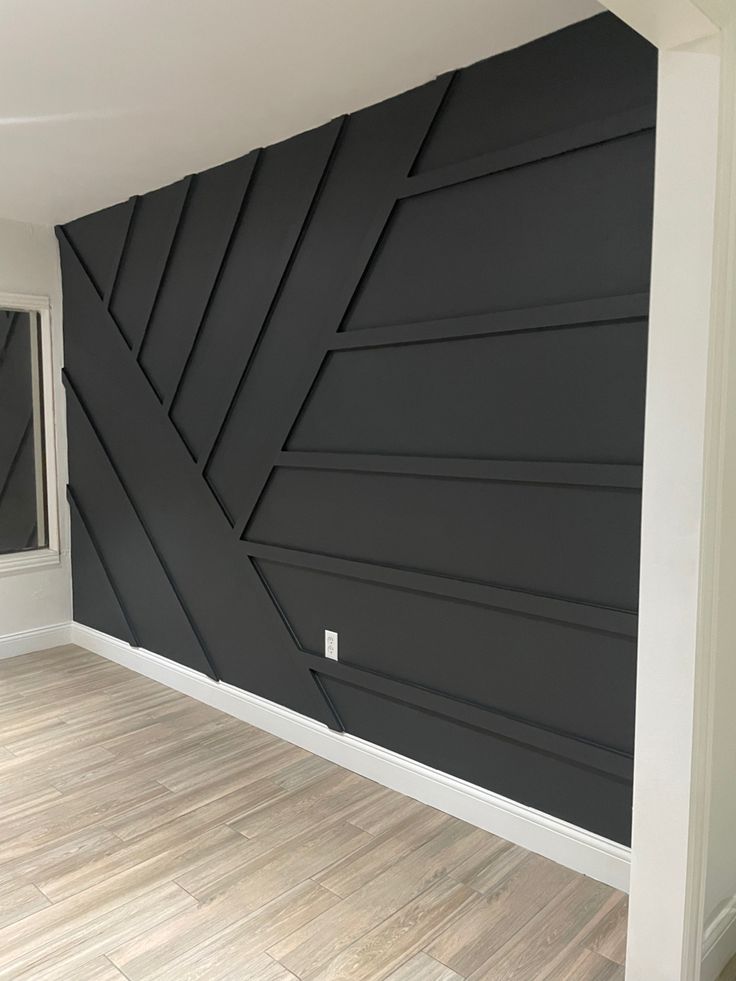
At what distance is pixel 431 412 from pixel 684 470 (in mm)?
1069

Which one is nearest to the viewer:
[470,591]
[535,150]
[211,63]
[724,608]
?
[724,608]

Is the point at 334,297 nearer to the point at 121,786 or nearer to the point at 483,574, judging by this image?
the point at 483,574

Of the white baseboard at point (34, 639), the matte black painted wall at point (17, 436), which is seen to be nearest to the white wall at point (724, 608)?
the white baseboard at point (34, 639)

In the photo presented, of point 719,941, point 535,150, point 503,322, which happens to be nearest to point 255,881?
point 719,941

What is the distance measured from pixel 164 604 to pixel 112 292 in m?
1.62

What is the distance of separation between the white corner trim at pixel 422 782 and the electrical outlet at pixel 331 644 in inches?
12.4

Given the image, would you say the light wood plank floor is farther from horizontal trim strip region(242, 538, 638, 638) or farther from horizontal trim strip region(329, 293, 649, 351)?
horizontal trim strip region(329, 293, 649, 351)

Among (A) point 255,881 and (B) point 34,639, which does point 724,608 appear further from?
(B) point 34,639

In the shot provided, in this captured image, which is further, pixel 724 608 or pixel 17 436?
pixel 17 436

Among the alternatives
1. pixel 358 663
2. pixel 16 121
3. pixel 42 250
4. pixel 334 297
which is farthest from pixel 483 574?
pixel 42 250

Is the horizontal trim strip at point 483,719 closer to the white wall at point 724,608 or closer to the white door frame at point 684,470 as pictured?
the white wall at point 724,608

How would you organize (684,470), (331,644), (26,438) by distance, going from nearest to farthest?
(684,470), (331,644), (26,438)

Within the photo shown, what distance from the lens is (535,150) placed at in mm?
2148

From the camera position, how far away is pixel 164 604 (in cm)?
376
